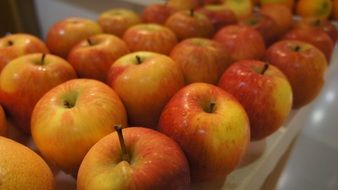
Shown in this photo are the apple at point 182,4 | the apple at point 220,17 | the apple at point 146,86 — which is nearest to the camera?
the apple at point 146,86

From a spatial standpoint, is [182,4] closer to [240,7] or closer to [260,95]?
[240,7]

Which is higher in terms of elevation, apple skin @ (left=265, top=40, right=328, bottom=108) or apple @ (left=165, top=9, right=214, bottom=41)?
apple @ (left=165, top=9, right=214, bottom=41)

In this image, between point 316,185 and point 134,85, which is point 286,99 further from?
point 316,185

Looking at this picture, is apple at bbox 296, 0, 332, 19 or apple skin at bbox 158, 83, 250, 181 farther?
apple at bbox 296, 0, 332, 19

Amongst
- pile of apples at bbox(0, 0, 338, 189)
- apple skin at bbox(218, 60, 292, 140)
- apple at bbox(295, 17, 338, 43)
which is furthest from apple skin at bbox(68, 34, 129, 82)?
apple at bbox(295, 17, 338, 43)

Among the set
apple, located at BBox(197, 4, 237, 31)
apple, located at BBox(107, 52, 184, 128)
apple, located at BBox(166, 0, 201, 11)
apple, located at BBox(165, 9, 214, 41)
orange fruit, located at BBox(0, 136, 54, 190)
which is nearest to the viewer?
orange fruit, located at BBox(0, 136, 54, 190)

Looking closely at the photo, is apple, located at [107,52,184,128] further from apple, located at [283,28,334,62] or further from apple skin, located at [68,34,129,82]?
apple, located at [283,28,334,62]

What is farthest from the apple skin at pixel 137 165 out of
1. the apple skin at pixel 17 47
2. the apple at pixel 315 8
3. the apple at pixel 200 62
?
the apple at pixel 315 8

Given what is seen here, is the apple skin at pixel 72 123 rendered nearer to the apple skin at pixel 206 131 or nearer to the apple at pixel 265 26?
the apple skin at pixel 206 131
